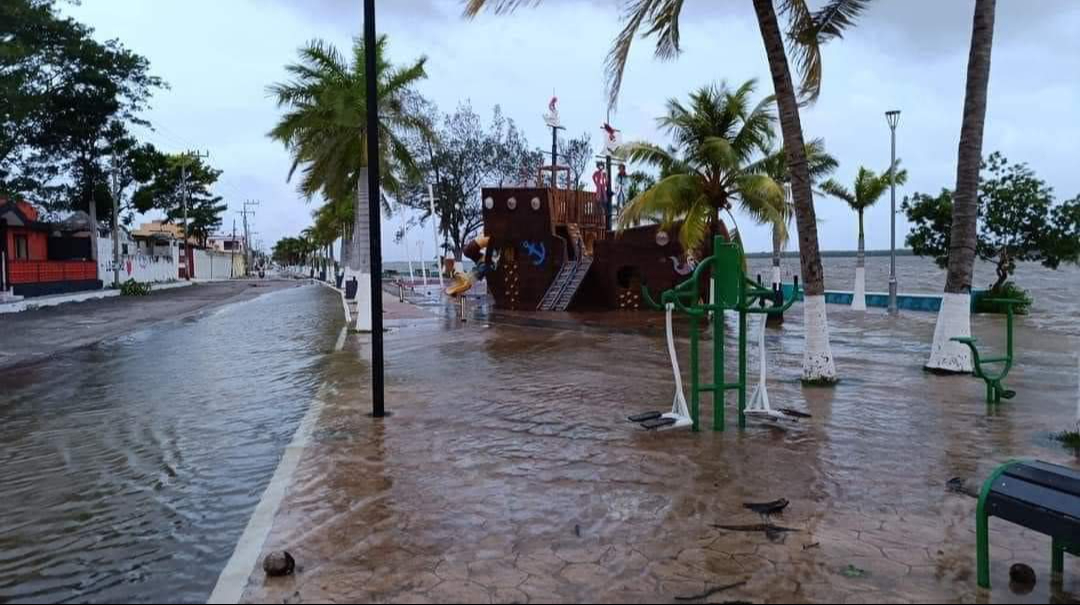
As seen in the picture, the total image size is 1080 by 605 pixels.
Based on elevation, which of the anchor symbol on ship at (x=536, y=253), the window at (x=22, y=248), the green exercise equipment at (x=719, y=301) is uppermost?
the window at (x=22, y=248)

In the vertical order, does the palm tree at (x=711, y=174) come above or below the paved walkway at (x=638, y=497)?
above

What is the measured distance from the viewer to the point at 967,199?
1012 centimetres

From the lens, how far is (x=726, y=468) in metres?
5.64

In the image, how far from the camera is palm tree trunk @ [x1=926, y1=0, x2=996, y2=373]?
9.98 meters

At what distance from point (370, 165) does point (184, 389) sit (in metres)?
4.68

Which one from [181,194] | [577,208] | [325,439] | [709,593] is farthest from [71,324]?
[181,194]

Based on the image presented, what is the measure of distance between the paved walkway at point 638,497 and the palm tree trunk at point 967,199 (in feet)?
3.37

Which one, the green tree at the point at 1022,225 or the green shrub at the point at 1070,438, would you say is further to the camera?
the green tree at the point at 1022,225

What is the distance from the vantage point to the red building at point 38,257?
3206 centimetres

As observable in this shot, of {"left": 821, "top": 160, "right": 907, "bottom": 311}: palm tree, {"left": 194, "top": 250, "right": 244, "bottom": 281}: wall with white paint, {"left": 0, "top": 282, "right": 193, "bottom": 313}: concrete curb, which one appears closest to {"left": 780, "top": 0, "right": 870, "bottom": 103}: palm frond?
{"left": 821, "top": 160, "right": 907, "bottom": 311}: palm tree

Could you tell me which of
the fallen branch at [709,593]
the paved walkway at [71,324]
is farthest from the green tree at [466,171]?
the fallen branch at [709,593]

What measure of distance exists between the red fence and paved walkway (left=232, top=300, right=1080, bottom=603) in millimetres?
29553

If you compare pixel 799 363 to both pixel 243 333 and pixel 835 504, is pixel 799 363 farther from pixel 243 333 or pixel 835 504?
pixel 243 333

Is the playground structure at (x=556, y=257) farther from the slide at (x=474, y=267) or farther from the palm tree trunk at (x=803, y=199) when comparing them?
the palm tree trunk at (x=803, y=199)
